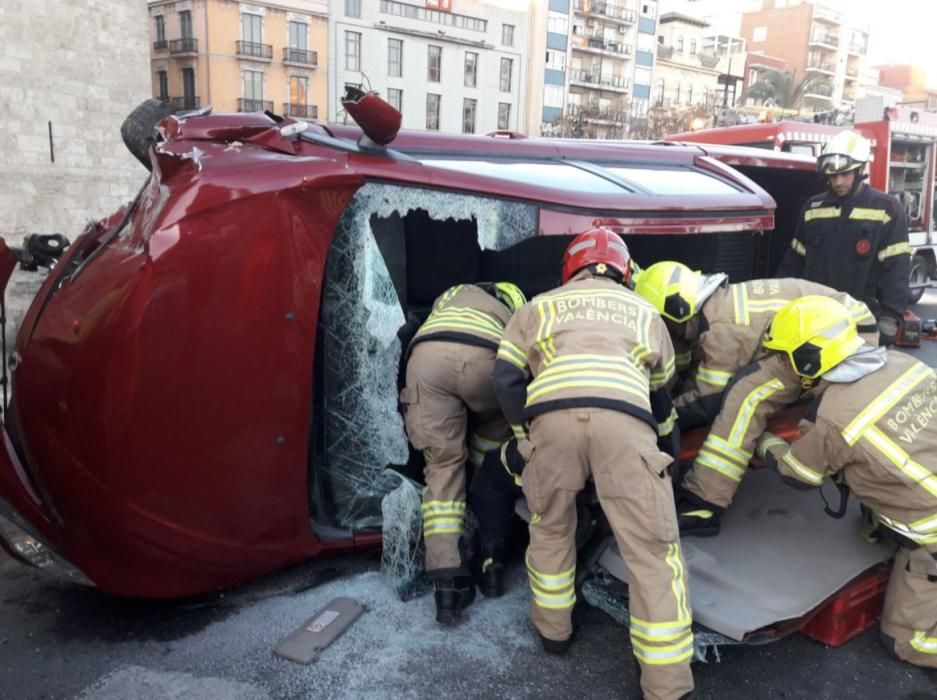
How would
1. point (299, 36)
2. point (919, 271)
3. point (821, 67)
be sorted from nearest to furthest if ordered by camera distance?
point (919, 271) → point (299, 36) → point (821, 67)

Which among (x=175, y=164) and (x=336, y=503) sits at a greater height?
(x=175, y=164)

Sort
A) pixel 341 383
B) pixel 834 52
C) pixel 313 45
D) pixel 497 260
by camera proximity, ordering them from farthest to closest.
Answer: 1. pixel 834 52
2. pixel 313 45
3. pixel 497 260
4. pixel 341 383

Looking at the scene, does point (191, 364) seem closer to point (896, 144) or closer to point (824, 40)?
point (896, 144)

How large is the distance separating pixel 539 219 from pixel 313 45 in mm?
34415

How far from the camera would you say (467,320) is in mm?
2740

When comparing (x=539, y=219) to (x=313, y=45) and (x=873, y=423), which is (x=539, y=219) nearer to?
(x=873, y=423)

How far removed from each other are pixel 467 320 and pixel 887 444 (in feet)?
4.58

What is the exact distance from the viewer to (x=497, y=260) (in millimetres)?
3688

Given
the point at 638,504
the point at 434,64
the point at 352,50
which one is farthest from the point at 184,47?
the point at 638,504

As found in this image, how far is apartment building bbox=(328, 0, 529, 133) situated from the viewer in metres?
34.7

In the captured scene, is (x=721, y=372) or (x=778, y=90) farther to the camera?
(x=778, y=90)

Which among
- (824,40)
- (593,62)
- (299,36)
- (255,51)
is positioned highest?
(824,40)

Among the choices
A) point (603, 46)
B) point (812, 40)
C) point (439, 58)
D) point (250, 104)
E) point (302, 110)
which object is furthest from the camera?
point (812, 40)

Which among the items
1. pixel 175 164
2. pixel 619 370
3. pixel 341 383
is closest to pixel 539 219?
pixel 619 370
